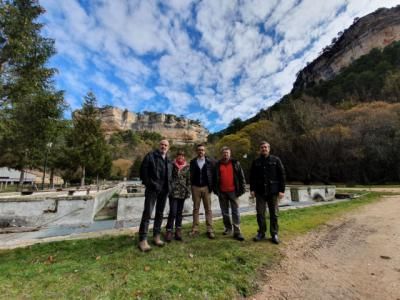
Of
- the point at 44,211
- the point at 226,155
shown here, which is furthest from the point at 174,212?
the point at 44,211

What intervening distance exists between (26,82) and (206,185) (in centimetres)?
1011

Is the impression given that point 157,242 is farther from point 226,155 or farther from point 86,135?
point 86,135

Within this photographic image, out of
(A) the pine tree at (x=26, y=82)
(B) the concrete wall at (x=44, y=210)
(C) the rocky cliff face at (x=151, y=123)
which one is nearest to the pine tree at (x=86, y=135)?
(A) the pine tree at (x=26, y=82)

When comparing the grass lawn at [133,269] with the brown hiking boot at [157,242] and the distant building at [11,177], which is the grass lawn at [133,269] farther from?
the distant building at [11,177]

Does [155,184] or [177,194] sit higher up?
[155,184]

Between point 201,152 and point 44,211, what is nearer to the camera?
point 201,152

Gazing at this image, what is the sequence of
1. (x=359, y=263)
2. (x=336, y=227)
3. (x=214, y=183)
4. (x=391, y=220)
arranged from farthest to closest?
(x=391, y=220)
(x=336, y=227)
(x=214, y=183)
(x=359, y=263)

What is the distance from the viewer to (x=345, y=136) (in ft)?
81.4

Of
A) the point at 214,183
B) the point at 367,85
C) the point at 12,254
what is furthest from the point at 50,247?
the point at 367,85

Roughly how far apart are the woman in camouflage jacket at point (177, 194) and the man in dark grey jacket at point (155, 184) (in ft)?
0.68

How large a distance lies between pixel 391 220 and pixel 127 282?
7.15 metres

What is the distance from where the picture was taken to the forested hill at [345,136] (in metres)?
23.9

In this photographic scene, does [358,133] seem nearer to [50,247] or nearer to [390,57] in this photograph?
[390,57]

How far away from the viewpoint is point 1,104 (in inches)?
374
